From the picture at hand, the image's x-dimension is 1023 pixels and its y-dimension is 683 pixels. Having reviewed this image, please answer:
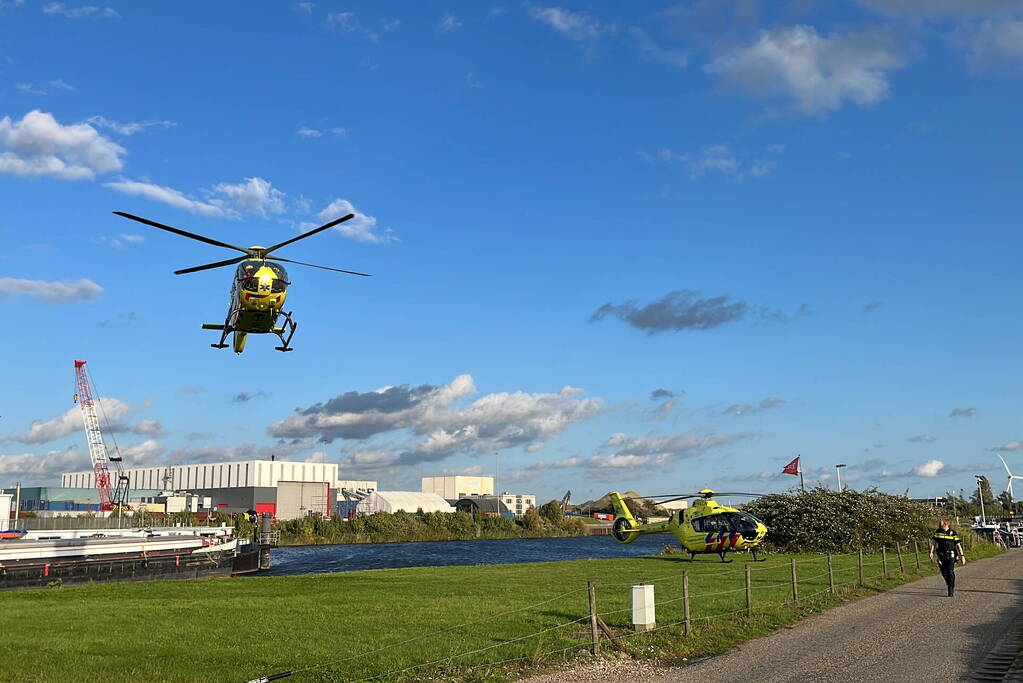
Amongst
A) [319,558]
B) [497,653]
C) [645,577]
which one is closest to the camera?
[497,653]

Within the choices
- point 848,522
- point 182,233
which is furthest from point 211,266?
point 848,522

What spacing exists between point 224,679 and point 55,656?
4886 millimetres

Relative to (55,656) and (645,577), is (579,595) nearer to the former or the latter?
(645,577)

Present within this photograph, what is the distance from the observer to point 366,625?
2150 centimetres

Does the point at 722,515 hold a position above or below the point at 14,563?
above

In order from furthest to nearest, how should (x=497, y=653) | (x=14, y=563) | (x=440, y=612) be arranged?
(x=14, y=563) → (x=440, y=612) → (x=497, y=653)

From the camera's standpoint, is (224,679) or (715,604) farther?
(715,604)

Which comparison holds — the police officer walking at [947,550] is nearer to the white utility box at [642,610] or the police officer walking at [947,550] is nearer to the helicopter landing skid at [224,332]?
the white utility box at [642,610]

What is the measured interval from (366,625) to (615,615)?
652 cm

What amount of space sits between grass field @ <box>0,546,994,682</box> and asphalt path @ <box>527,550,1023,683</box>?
1063mm

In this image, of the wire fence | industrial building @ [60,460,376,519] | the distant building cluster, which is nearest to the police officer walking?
the wire fence

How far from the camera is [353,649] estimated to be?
1789 cm

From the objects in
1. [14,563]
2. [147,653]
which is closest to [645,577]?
[147,653]

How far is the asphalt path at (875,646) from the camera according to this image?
15117 millimetres
